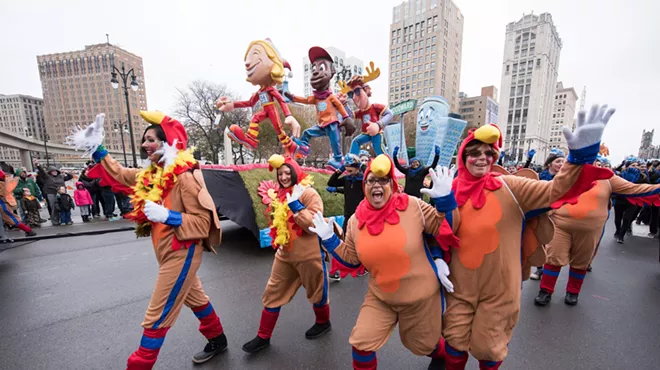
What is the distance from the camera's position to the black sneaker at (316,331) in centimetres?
266

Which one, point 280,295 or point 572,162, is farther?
point 280,295

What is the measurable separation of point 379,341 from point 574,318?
9.01ft

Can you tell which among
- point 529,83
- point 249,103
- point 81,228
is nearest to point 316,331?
point 249,103

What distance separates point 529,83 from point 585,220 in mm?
79142

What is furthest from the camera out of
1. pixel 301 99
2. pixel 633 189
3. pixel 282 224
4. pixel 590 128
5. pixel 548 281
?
pixel 301 99

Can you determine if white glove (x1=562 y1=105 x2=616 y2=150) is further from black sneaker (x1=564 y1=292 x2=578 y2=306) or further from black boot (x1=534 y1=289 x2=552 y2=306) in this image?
black sneaker (x1=564 y1=292 x2=578 y2=306)

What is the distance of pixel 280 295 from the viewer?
245 centimetres

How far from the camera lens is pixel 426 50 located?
212ft

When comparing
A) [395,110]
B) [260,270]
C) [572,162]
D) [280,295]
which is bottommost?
[260,270]

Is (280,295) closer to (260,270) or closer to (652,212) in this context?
(260,270)

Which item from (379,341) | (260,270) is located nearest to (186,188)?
(379,341)

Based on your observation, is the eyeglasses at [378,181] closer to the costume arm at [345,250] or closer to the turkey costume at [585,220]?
the costume arm at [345,250]

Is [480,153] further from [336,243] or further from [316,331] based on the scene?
[316,331]

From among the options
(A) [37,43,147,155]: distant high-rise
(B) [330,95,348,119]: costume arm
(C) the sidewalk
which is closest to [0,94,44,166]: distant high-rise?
(A) [37,43,147,155]: distant high-rise
